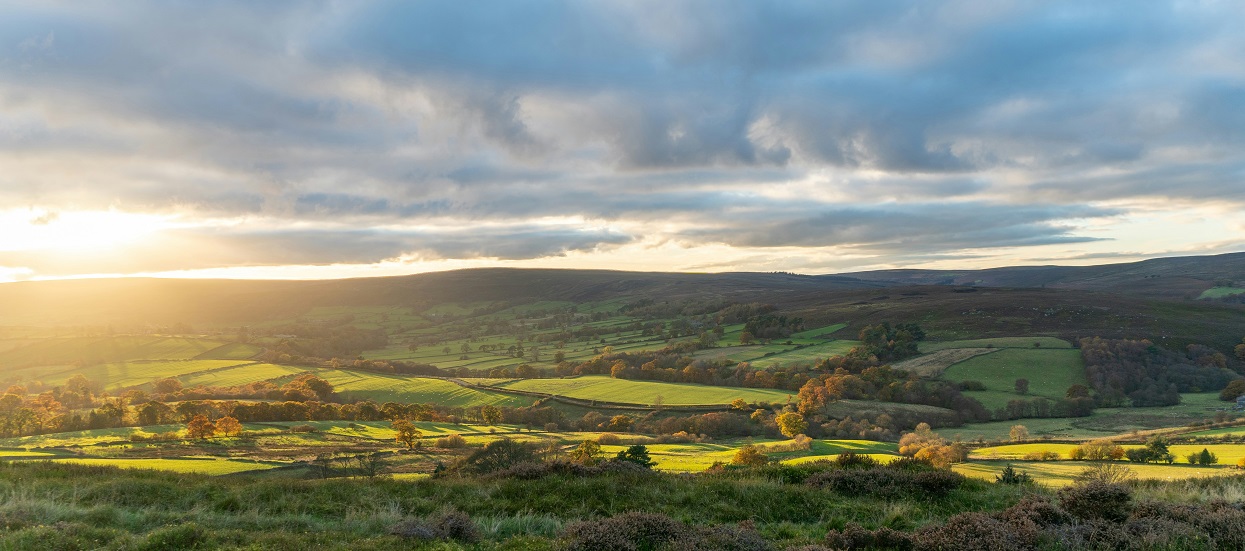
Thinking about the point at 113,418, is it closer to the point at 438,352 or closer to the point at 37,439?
the point at 37,439

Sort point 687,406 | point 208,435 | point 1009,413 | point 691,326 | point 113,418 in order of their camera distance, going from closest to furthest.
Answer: point 208,435 < point 113,418 < point 1009,413 < point 687,406 < point 691,326

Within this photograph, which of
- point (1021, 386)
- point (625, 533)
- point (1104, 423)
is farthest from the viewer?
point (1021, 386)

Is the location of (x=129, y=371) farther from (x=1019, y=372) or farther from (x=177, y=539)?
(x=1019, y=372)

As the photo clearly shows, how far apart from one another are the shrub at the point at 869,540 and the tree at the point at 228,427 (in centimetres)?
5876

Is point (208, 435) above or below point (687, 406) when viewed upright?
above

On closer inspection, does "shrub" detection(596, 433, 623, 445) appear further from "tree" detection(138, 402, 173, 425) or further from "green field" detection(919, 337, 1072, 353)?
"green field" detection(919, 337, 1072, 353)

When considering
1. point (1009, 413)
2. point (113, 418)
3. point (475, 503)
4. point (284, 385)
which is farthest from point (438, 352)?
point (475, 503)

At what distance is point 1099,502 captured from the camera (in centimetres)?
1180

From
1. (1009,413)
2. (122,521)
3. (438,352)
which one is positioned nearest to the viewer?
(122,521)

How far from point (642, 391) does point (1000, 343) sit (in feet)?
248

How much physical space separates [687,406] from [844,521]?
252ft

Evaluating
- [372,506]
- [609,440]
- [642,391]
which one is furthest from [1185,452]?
[642,391]

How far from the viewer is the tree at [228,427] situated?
178ft

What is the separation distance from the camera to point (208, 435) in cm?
5209
